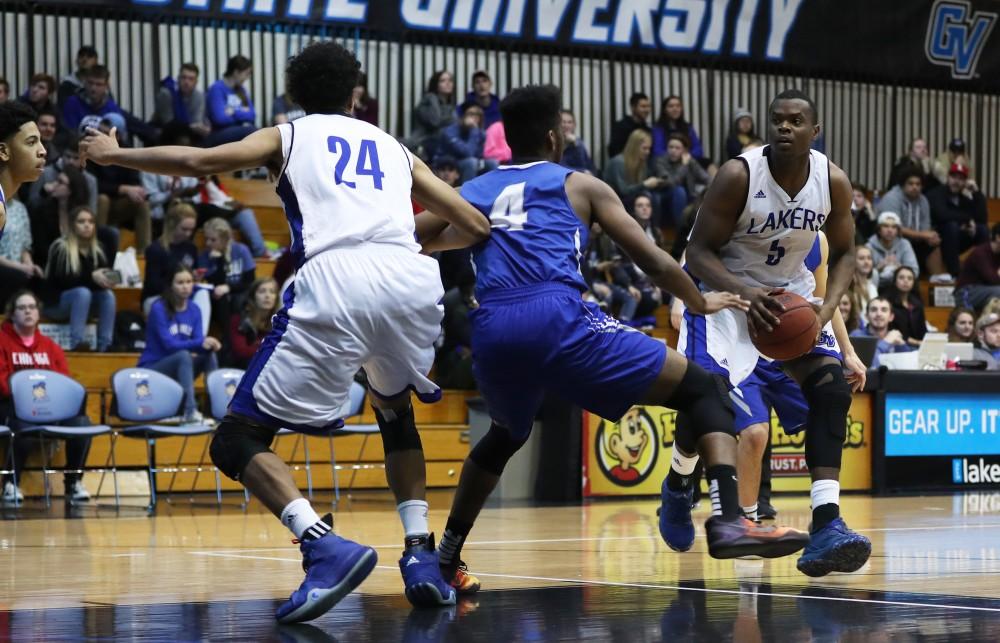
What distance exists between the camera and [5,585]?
6.06 metres

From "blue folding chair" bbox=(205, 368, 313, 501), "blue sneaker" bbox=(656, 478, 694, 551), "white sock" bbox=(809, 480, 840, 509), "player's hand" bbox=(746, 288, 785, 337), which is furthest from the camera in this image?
"blue folding chair" bbox=(205, 368, 313, 501)

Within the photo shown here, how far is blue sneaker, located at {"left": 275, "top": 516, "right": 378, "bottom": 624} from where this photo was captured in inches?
179

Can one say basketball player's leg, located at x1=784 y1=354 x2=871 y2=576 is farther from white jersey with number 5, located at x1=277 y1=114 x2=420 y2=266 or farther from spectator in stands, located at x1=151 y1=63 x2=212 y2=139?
spectator in stands, located at x1=151 y1=63 x2=212 y2=139

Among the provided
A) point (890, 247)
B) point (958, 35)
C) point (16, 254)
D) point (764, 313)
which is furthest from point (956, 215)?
point (764, 313)

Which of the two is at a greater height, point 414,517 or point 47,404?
point 414,517

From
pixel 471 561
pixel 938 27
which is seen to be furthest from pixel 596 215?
pixel 938 27

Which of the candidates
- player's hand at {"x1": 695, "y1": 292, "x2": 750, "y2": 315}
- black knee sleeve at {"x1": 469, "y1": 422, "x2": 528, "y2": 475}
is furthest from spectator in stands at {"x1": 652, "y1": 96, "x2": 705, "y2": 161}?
player's hand at {"x1": 695, "y1": 292, "x2": 750, "y2": 315}

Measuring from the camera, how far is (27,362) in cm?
1169

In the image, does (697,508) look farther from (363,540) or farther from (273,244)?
(273,244)

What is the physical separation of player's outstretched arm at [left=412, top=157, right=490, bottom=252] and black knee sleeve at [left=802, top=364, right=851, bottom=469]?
66.5 inches

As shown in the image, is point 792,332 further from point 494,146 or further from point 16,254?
point 494,146

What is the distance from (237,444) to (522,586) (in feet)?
4.50

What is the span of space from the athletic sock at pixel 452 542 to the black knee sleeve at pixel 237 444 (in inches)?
35.7

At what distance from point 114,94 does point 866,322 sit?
328 inches
